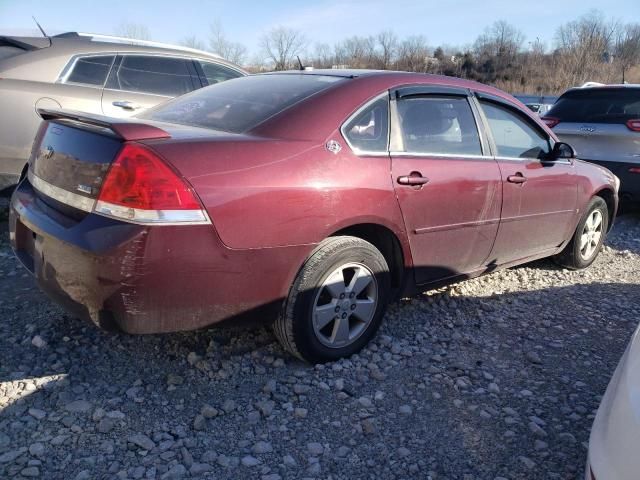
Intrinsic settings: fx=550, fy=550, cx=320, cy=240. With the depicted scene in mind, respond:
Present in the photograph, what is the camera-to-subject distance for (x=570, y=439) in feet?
8.11

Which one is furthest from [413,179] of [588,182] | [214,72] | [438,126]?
[214,72]

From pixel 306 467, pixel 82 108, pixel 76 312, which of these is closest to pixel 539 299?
pixel 306 467

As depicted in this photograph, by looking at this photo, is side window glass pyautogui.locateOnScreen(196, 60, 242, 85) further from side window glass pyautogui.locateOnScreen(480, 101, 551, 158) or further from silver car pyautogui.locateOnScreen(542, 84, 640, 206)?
silver car pyautogui.locateOnScreen(542, 84, 640, 206)

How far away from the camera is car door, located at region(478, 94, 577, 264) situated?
373cm

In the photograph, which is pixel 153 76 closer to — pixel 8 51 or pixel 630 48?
pixel 8 51

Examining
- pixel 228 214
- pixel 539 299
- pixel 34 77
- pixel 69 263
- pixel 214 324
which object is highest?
pixel 34 77

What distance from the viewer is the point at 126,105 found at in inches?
206

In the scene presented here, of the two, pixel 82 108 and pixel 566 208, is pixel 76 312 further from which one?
pixel 566 208

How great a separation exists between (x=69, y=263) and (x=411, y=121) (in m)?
2.00

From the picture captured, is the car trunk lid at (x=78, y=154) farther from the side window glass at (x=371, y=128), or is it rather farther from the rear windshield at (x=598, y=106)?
the rear windshield at (x=598, y=106)

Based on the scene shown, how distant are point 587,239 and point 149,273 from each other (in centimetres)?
400

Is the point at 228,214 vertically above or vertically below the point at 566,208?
above

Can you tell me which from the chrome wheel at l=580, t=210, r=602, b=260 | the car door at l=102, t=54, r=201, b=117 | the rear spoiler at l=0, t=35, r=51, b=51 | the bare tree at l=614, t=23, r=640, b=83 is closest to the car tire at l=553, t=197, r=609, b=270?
the chrome wheel at l=580, t=210, r=602, b=260

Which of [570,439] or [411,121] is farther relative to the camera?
[411,121]
